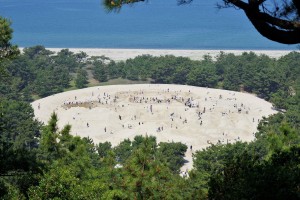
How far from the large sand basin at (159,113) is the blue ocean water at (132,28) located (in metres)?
25.9

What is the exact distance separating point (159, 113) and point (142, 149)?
98.4 ft

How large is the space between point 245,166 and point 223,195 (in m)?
0.97

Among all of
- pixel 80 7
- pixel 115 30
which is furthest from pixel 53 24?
pixel 80 7

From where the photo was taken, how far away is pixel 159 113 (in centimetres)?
3991

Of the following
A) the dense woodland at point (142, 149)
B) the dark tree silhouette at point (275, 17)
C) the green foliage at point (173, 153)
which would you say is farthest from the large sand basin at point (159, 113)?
the dark tree silhouette at point (275, 17)

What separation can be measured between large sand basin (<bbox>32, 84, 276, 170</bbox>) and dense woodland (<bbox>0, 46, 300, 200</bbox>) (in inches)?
121

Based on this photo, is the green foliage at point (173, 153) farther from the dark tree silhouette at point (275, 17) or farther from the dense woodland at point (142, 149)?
the dark tree silhouette at point (275, 17)

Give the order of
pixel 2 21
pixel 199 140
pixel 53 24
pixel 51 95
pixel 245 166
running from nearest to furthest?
1. pixel 245 166
2. pixel 2 21
3. pixel 199 140
4. pixel 51 95
5. pixel 53 24

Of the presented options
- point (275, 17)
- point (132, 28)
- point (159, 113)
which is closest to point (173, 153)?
point (159, 113)

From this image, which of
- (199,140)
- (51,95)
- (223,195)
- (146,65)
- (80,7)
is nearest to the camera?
(223,195)

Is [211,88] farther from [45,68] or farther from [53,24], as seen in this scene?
[53,24]

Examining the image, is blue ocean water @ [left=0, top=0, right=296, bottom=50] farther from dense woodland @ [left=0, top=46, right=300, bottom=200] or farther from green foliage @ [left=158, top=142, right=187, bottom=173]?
green foliage @ [left=158, top=142, right=187, bottom=173]

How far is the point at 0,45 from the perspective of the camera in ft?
29.4

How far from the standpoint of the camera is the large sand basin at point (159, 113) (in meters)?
34.9
